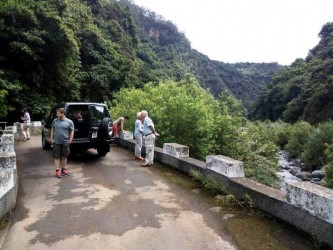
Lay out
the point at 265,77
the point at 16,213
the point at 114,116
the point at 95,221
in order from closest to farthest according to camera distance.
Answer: the point at 95,221 → the point at 16,213 → the point at 114,116 → the point at 265,77

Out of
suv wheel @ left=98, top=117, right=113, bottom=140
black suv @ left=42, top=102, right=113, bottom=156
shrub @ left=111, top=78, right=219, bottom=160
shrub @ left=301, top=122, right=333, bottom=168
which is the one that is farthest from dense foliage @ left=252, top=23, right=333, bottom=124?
suv wheel @ left=98, top=117, right=113, bottom=140

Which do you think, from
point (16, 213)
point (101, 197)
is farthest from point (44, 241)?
point (101, 197)

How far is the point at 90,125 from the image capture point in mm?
10500

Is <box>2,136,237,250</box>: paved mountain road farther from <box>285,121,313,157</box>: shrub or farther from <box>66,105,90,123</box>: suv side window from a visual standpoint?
<box>285,121,313,157</box>: shrub

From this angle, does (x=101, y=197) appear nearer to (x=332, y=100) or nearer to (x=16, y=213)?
(x=16, y=213)

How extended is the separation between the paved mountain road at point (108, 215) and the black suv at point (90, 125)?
65.3 inches

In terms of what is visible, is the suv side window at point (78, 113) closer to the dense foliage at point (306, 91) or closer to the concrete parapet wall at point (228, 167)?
the concrete parapet wall at point (228, 167)

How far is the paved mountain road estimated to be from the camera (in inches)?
177

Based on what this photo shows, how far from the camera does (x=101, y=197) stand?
6.55 metres

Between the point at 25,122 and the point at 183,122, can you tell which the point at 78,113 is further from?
the point at 25,122

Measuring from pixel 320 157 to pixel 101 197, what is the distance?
86.8 feet

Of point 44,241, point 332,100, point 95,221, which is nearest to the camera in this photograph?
point 44,241

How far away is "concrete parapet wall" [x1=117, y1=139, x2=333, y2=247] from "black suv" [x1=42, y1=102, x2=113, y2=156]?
141 inches

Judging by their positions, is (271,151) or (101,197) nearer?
Answer: (101,197)
